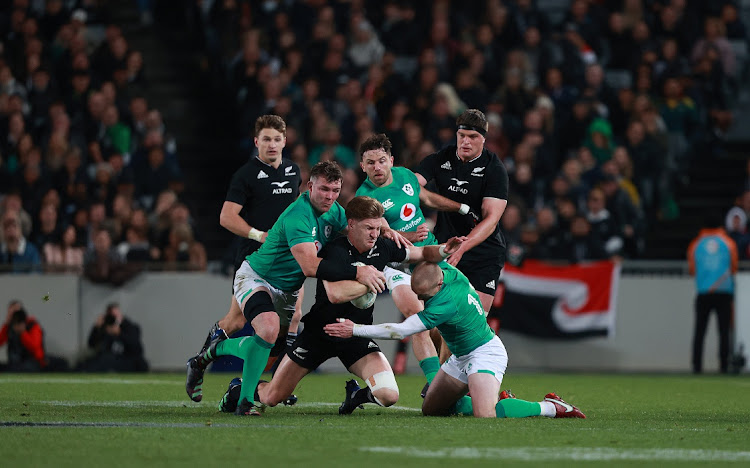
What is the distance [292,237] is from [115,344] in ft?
27.0

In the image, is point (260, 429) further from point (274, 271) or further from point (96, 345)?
point (96, 345)

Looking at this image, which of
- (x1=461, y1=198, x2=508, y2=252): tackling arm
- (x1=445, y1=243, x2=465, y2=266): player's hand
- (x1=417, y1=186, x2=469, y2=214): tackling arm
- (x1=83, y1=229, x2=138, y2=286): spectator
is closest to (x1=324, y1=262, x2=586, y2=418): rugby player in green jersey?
(x1=445, y1=243, x2=465, y2=266): player's hand

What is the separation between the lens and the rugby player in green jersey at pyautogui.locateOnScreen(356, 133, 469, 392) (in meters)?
10.6

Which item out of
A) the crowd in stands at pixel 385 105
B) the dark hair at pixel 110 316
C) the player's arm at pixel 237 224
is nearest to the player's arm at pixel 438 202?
A: the player's arm at pixel 237 224

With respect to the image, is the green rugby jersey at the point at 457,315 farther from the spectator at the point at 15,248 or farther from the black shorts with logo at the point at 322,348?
the spectator at the point at 15,248

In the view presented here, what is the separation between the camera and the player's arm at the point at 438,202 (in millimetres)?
11172

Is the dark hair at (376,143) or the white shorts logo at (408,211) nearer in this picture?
the dark hair at (376,143)

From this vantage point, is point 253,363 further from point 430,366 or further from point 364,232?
point 430,366

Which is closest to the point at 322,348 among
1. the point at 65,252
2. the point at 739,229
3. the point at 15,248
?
the point at 65,252

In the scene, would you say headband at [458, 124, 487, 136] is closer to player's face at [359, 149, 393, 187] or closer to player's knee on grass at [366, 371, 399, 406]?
player's face at [359, 149, 393, 187]

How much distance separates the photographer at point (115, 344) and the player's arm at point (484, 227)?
6.98 meters

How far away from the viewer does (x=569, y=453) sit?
720 centimetres

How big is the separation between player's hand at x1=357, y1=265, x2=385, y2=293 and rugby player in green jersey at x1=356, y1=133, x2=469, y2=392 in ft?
2.85

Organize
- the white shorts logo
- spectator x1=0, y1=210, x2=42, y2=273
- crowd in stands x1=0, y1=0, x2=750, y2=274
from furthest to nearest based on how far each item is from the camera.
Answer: crowd in stands x1=0, y1=0, x2=750, y2=274, spectator x1=0, y1=210, x2=42, y2=273, the white shorts logo
